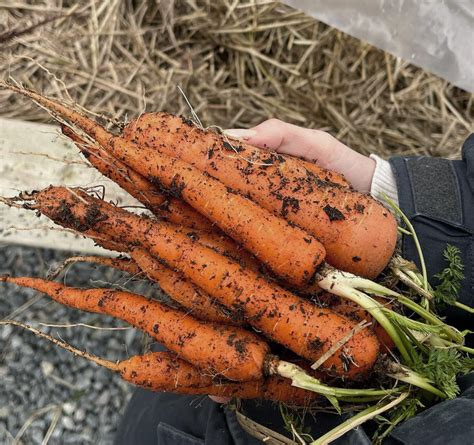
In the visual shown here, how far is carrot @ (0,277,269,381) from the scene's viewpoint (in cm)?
123

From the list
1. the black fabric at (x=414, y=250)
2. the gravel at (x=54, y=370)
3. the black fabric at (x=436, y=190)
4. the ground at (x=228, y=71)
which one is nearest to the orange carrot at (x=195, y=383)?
the black fabric at (x=414, y=250)

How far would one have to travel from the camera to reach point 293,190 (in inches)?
52.7

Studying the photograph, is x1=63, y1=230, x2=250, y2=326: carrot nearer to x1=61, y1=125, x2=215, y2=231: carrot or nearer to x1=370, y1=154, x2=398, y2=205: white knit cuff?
x1=61, y1=125, x2=215, y2=231: carrot

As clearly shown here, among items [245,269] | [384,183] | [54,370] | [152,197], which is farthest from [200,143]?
[54,370]

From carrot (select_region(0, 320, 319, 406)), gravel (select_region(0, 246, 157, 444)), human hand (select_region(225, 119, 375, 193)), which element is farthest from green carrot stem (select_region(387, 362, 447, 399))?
gravel (select_region(0, 246, 157, 444))

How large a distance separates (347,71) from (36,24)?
147cm

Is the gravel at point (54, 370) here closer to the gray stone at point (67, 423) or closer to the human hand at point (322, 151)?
the gray stone at point (67, 423)

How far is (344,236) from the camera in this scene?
1.31 m

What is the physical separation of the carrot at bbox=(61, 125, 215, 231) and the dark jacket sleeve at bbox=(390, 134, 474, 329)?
0.53m

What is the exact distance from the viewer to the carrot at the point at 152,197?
1.39 metres

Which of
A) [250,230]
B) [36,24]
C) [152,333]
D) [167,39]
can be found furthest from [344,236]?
[36,24]

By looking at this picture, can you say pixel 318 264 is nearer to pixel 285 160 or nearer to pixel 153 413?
pixel 285 160

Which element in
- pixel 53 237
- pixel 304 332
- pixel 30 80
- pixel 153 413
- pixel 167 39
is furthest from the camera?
pixel 167 39

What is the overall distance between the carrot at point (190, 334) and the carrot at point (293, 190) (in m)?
0.30
